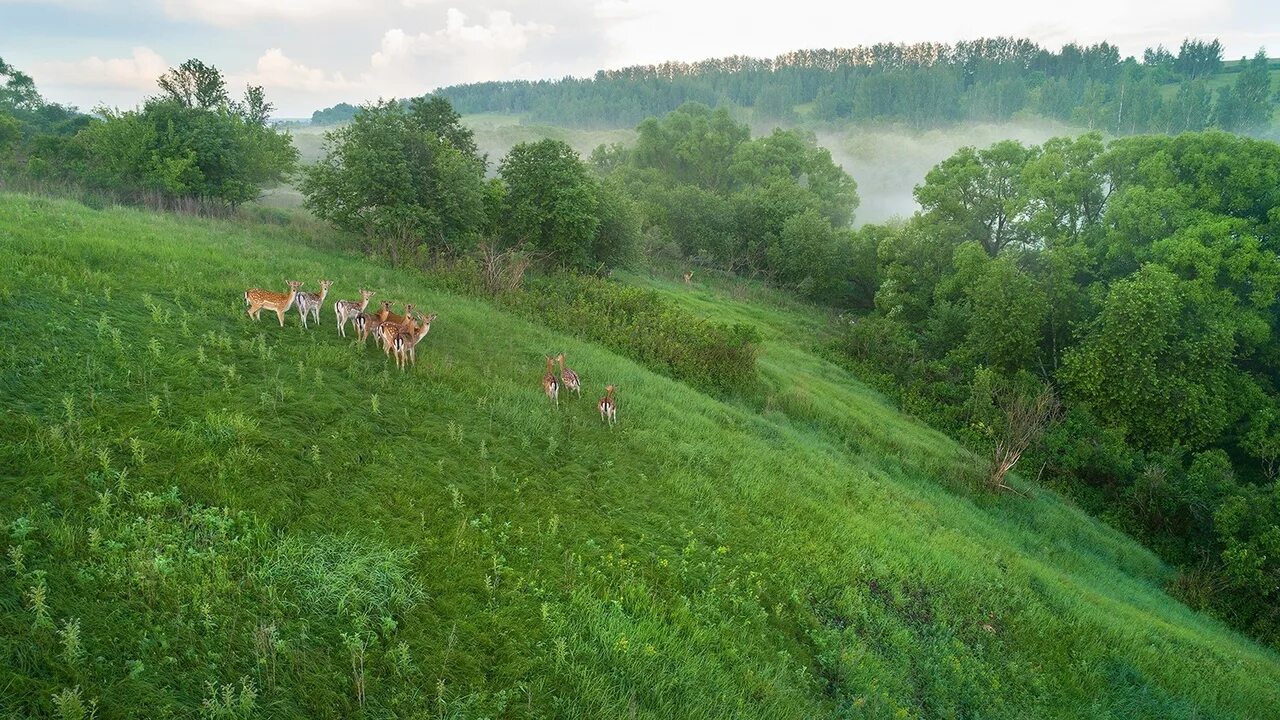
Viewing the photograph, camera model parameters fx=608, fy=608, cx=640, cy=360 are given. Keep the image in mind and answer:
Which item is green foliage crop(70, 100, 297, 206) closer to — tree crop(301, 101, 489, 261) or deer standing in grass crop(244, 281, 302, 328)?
tree crop(301, 101, 489, 261)

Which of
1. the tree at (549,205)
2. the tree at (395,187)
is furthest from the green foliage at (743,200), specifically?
the tree at (395,187)

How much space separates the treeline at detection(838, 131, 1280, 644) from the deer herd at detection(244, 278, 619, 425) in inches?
599

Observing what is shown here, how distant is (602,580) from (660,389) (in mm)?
8733

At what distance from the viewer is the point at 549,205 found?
29.8 metres

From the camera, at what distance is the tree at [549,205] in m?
29.3

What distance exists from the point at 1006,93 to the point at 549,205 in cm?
18315

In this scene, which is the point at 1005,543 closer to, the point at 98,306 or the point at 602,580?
the point at 602,580

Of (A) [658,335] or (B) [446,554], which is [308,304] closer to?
(B) [446,554]

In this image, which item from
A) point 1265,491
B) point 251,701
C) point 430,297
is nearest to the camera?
point 251,701

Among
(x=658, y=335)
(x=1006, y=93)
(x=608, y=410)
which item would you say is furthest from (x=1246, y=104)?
(x=608, y=410)

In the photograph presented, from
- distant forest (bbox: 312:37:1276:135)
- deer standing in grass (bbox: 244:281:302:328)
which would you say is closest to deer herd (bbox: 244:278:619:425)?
deer standing in grass (bbox: 244:281:302:328)

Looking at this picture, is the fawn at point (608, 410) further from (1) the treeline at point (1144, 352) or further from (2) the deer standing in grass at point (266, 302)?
(1) the treeline at point (1144, 352)

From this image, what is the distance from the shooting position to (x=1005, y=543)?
1502 cm

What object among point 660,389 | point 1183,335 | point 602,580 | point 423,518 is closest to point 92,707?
point 423,518
